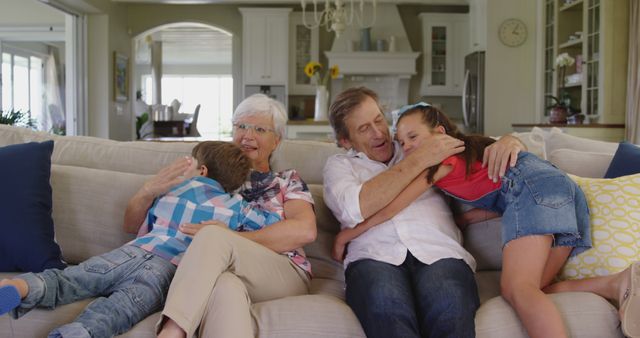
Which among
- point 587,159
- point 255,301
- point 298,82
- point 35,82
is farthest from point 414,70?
point 255,301

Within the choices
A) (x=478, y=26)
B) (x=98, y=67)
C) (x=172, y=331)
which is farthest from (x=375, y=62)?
(x=172, y=331)

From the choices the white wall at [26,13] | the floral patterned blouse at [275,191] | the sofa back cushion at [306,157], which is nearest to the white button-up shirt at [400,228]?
the floral patterned blouse at [275,191]

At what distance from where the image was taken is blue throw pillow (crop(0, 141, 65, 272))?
2072mm

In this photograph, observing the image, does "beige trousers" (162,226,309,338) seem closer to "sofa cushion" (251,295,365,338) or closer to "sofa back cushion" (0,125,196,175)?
"sofa cushion" (251,295,365,338)

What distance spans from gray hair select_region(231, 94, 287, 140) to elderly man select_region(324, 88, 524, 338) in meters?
0.24

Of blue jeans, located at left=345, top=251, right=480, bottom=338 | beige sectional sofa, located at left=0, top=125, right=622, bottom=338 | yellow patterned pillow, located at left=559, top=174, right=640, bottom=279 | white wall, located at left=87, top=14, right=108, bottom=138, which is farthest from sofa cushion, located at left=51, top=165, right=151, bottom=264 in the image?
white wall, located at left=87, top=14, right=108, bottom=138

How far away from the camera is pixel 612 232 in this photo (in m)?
1.94

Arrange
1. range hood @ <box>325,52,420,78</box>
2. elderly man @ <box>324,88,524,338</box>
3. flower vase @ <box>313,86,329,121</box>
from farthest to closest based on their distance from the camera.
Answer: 1. range hood @ <box>325,52,420,78</box>
2. flower vase @ <box>313,86,329,121</box>
3. elderly man @ <box>324,88,524,338</box>

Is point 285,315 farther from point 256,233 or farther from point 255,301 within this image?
point 256,233

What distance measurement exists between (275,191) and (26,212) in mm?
817

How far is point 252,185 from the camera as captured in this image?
7.31 feet

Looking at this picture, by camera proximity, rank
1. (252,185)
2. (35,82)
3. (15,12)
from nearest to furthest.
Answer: (252,185) → (15,12) → (35,82)

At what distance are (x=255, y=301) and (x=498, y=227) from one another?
913 millimetres

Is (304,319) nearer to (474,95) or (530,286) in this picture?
(530,286)
